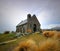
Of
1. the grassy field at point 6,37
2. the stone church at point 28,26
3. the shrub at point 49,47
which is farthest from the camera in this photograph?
the stone church at point 28,26

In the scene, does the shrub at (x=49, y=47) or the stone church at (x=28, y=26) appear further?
the stone church at (x=28, y=26)

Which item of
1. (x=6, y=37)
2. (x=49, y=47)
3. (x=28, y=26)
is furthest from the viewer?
(x=28, y=26)

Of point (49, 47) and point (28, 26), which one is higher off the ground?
point (28, 26)

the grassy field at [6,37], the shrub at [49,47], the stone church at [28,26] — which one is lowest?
the shrub at [49,47]

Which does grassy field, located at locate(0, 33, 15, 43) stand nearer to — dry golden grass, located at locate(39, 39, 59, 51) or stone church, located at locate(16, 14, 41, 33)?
stone church, located at locate(16, 14, 41, 33)

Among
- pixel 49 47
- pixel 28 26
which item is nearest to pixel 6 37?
pixel 28 26

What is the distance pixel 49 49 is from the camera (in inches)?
26.5

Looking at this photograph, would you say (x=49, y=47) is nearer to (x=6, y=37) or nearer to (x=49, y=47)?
(x=49, y=47)

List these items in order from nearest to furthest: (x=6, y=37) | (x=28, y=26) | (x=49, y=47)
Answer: (x=49, y=47) < (x=6, y=37) < (x=28, y=26)

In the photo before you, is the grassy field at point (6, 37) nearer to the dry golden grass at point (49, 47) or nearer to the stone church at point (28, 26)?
the stone church at point (28, 26)

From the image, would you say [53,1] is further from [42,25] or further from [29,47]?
[29,47]

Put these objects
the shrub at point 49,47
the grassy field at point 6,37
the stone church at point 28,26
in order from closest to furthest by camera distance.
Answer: the shrub at point 49,47 → the grassy field at point 6,37 → the stone church at point 28,26

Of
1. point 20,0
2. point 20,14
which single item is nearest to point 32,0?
point 20,0

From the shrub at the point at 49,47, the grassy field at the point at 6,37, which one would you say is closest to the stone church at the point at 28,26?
the grassy field at the point at 6,37
